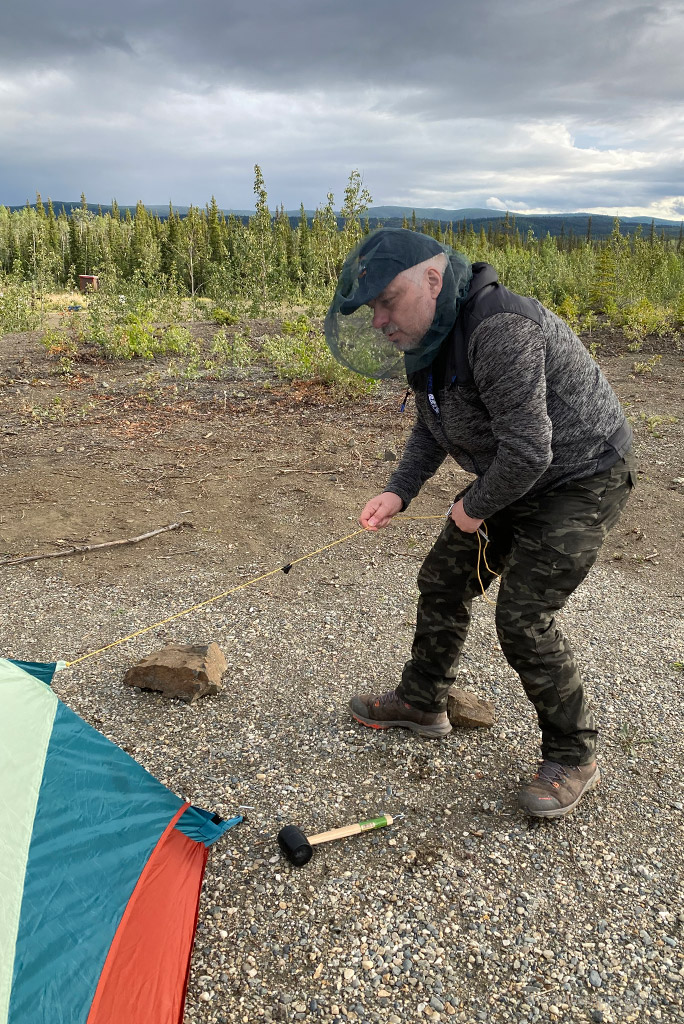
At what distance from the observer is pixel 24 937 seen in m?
1.75

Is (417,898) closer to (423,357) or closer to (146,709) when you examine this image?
(146,709)

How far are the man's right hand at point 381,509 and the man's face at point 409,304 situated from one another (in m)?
0.76

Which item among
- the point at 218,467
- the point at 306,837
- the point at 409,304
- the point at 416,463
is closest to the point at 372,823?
the point at 306,837

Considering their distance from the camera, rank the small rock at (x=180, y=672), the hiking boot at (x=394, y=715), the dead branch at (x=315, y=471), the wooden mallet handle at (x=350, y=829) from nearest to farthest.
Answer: the wooden mallet handle at (x=350, y=829) → the hiking boot at (x=394, y=715) → the small rock at (x=180, y=672) → the dead branch at (x=315, y=471)

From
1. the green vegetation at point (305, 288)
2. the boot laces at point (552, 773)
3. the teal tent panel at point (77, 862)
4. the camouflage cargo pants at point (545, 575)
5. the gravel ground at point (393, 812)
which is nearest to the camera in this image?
the teal tent panel at point (77, 862)

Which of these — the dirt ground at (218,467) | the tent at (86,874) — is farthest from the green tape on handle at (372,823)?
the dirt ground at (218,467)

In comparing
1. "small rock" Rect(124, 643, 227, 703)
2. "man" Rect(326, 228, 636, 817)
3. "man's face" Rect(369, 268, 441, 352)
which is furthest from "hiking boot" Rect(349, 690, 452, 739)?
"man's face" Rect(369, 268, 441, 352)

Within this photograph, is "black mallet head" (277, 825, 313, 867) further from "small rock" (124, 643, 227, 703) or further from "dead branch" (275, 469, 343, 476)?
"dead branch" (275, 469, 343, 476)

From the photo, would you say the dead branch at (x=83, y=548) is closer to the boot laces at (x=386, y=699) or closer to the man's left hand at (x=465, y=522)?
the boot laces at (x=386, y=699)

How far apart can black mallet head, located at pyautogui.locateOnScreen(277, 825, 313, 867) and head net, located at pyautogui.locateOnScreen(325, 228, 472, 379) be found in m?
1.59

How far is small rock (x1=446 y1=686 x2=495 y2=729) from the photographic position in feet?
10.1

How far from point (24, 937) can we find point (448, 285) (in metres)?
2.04

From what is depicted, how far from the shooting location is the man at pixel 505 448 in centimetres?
210

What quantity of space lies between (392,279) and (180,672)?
2023mm
